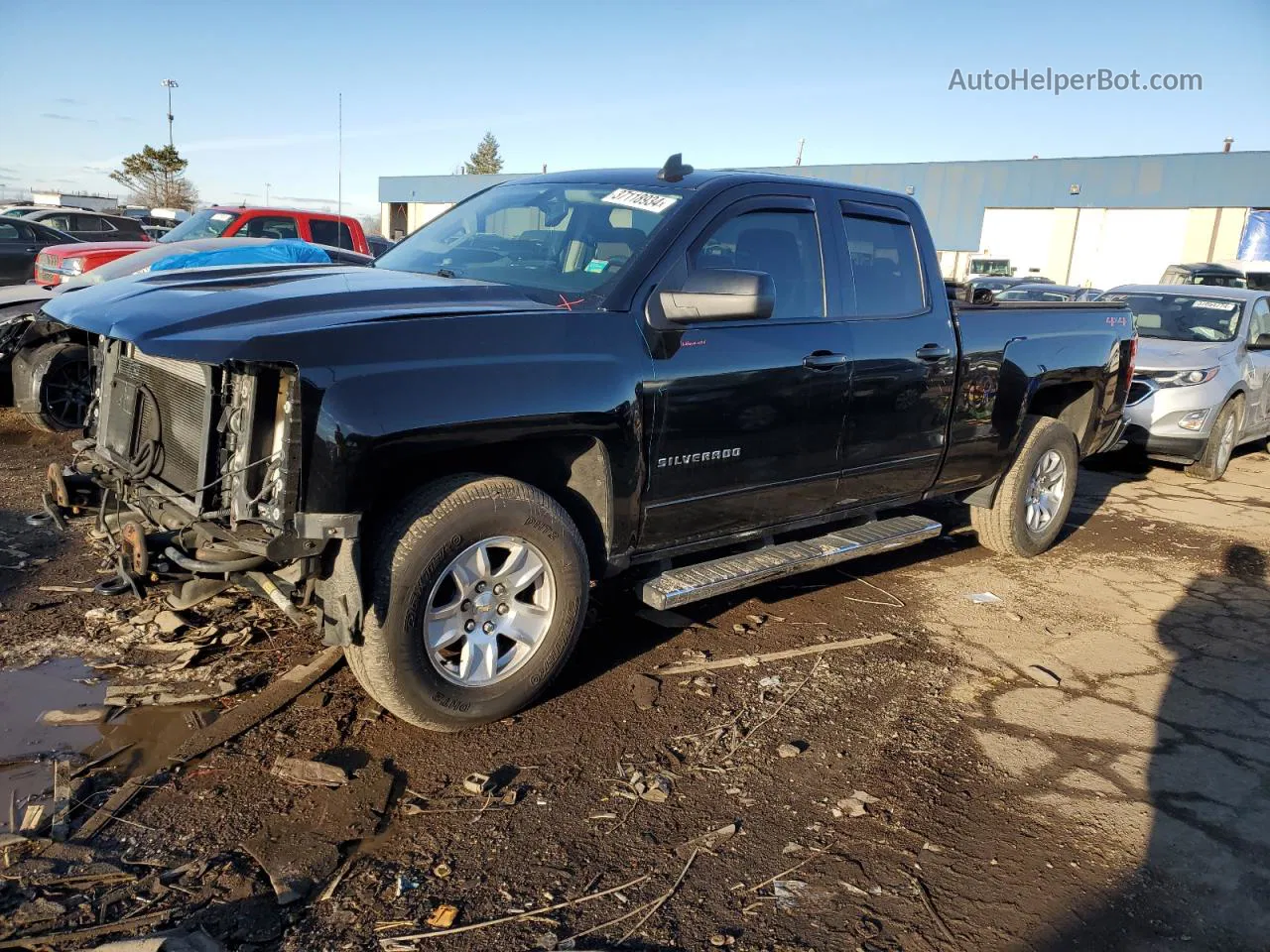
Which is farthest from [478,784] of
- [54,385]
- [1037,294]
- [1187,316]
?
[1037,294]

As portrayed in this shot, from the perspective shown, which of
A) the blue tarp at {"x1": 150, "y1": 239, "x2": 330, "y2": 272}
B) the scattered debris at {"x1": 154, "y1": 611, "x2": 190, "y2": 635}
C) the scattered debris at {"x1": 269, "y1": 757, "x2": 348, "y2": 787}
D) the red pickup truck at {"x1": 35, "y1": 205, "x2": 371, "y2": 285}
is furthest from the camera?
the red pickup truck at {"x1": 35, "y1": 205, "x2": 371, "y2": 285}

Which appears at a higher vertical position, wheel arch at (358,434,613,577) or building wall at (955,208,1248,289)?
building wall at (955,208,1248,289)

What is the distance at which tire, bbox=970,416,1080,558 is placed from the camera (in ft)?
19.8

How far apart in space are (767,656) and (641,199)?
7.00 ft

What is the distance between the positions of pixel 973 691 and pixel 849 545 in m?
0.91

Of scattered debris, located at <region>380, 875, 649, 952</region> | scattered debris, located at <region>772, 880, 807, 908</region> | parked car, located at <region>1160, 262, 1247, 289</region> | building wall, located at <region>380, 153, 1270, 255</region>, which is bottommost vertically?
scattered debris, located at <region>772, 880, 807, 908</region>

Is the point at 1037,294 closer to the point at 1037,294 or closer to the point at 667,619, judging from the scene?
the point at 1037,294

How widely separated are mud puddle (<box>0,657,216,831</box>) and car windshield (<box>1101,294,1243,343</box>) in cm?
935

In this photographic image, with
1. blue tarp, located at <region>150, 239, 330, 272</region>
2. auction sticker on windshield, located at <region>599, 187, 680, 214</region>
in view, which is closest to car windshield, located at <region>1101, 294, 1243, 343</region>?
auction sticker on windshield, located at <region>599, 187, 680, 214</region>

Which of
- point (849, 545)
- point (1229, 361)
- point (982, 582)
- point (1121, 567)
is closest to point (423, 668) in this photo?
point (849, 545)

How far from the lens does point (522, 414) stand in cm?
334

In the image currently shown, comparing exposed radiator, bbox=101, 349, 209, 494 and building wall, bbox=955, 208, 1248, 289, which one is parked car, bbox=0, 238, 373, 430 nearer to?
exposed radiator, bbox=101, 349, 209, 494

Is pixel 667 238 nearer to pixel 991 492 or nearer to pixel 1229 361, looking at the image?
pixel 991 492

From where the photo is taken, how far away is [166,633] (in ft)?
13.4
